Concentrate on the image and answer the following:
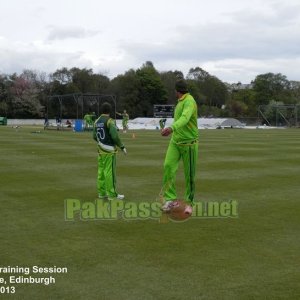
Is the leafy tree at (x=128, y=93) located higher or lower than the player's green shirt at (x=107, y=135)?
higher

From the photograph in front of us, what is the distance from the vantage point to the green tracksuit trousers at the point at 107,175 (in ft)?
37.2

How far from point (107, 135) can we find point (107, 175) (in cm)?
88

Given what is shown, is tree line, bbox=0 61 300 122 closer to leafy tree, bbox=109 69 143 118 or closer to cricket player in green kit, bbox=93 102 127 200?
leafy tree, bbox=109 69 143 118

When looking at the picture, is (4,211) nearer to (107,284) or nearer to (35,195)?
(35,195)

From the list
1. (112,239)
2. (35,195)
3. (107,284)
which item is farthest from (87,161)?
(107,284)

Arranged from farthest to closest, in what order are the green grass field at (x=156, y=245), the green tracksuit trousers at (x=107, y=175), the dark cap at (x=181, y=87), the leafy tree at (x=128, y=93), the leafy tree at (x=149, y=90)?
1. the leafy tree at (x=149, y=90)
2. the leafy tree at (x=128, y=93)
3. the green tracksuit trousers at (x=107, y=175)
4. the dark cap at (x=181, y=87)
5. the green grass field at (x=156, y=245)

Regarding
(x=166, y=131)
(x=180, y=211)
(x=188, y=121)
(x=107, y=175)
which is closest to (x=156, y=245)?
(x=166, y=131)

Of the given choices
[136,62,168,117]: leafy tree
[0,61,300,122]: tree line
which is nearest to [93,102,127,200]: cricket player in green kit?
[0,61,300,122]: tree line

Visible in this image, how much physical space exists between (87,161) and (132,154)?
3624 mm

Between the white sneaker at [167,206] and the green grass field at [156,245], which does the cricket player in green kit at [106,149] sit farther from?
the white sneaker at [167,206]

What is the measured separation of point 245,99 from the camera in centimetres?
13238

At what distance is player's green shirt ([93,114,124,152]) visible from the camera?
11.5m

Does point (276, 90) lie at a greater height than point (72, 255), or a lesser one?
greater

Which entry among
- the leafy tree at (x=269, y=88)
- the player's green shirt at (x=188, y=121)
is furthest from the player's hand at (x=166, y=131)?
the leafy tree at (x=269, y=88)
